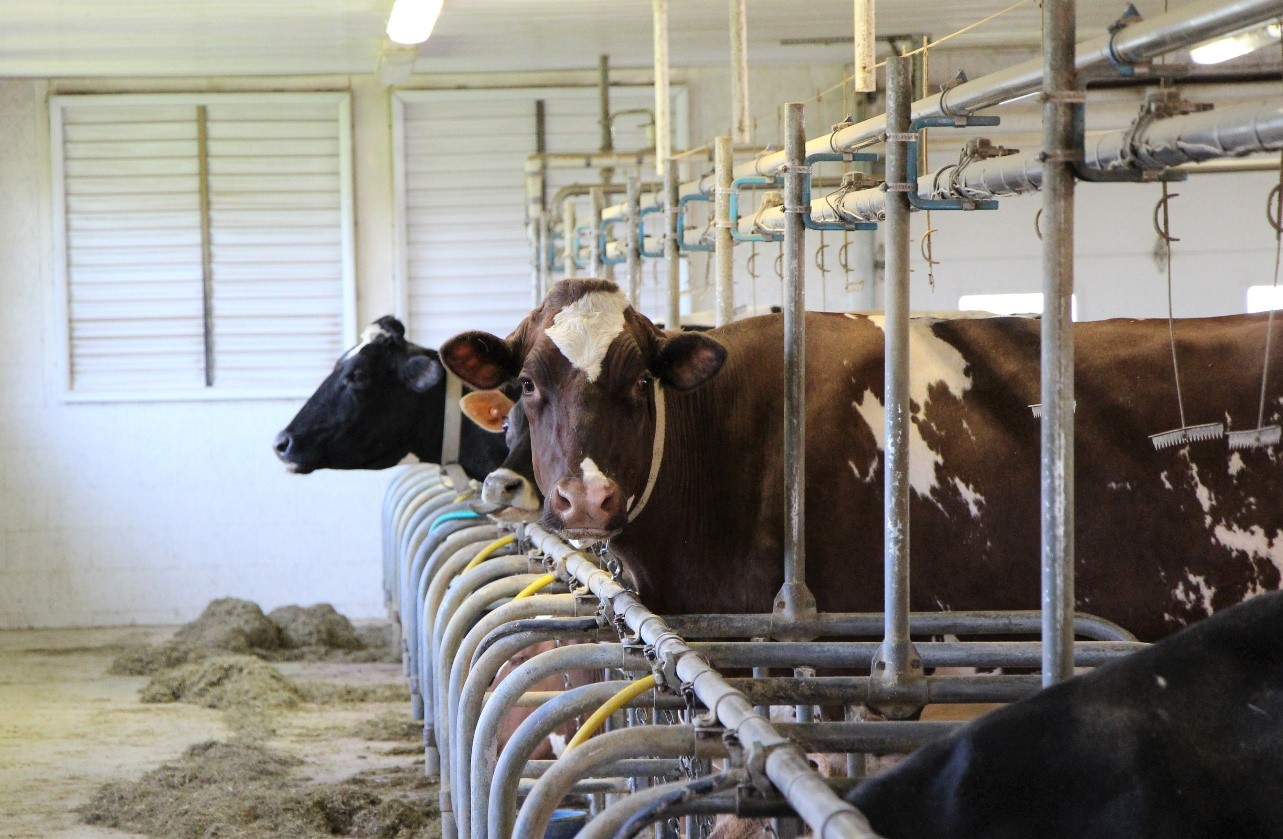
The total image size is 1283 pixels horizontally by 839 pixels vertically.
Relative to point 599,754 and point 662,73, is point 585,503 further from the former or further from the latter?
point 662,73

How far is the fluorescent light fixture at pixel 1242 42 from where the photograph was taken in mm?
1582

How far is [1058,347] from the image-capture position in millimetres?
1797

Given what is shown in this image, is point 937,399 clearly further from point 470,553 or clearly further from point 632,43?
point 632,43

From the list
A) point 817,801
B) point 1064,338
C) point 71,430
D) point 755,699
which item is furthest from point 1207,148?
point 71,430

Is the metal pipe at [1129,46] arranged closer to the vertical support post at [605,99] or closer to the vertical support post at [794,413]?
the vertical support post at [794,413]

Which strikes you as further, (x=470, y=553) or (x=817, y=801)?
(x=470, y=553)

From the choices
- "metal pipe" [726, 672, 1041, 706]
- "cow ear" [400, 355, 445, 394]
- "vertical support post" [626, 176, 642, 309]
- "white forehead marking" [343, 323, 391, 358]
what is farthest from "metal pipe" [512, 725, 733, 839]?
"white forehead marking" [343, 323, 391, 358]

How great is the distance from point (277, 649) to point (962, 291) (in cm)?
504

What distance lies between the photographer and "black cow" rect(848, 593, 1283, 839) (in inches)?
54.4

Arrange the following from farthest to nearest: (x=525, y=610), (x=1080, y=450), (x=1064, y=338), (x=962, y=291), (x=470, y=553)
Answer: (x=962, y=291), (x=470, y=553), (x=1080, y=450), (x=525, y=610), (x=1064, y=338)

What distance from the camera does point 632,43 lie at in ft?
30.9

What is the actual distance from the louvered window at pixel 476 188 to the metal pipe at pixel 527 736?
8277 mm

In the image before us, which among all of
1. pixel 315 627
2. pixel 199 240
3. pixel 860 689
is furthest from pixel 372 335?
pixel 860 689

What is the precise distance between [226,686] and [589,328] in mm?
5286
